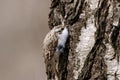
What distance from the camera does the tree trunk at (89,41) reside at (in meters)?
0.96

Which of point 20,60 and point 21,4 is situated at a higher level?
point 21,4

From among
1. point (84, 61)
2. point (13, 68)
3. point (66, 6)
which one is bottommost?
point (13, 68)

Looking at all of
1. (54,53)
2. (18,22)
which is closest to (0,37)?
(18,22)

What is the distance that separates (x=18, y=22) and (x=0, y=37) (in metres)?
0.20

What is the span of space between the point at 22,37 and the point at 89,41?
1620 millimetres

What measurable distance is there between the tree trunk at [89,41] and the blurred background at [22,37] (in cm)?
135

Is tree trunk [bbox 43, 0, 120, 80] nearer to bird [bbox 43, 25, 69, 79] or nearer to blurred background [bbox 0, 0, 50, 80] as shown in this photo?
bird [bbox 43, 25, 69, 79]

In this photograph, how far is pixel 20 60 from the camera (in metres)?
2.57

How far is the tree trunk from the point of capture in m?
A: 0.96

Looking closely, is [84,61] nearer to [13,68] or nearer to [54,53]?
[54,53]

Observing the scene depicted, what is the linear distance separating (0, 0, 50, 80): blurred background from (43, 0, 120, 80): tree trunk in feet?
4.43

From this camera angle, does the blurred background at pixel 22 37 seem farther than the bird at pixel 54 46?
Yes

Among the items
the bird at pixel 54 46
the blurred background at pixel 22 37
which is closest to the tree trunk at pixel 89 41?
the bird at pixel 54 46

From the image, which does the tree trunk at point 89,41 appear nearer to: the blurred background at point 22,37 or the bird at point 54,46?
the bird at point 54,46
